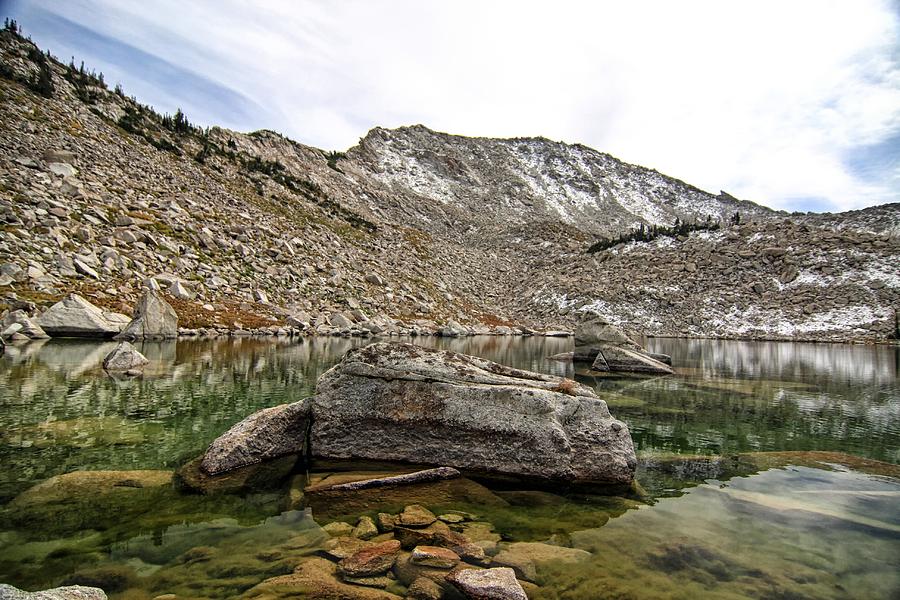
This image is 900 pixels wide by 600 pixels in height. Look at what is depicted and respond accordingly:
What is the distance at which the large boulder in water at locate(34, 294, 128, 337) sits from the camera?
27.7 m

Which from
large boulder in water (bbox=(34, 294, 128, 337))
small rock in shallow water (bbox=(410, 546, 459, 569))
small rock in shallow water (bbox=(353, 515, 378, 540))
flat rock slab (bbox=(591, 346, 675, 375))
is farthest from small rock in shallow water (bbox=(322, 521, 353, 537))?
large boulder in water (bbox=(34, 294, 128, 337))

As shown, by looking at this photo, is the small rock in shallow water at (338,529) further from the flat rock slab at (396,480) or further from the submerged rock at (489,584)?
the submerged rock at (489,584)

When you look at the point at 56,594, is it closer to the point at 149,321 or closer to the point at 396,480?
the point at 396,480

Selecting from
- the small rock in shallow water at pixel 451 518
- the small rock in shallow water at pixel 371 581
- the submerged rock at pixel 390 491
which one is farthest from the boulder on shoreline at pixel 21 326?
the small rock in shallow water at pixel 371 581

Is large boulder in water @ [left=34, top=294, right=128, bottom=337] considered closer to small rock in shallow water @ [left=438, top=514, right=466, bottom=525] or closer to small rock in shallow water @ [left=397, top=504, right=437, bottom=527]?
small rock in shallow water @ [left=397, top=504, right=437, bottom=527]

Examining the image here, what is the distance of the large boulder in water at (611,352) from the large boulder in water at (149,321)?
28.9 metres

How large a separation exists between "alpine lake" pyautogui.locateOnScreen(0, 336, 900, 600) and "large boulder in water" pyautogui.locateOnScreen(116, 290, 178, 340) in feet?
51.9

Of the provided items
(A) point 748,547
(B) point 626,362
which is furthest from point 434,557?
(B) point 626,362

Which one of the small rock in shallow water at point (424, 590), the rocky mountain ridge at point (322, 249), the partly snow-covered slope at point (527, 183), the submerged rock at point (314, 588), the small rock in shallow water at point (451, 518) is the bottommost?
the submerged rock at point (314, 588)

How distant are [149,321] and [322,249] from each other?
31.4 meters

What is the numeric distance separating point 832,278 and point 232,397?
8397 cm

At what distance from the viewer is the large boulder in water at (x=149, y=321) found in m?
29.8

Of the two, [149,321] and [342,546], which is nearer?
[342,546]

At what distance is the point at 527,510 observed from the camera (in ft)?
23.8
